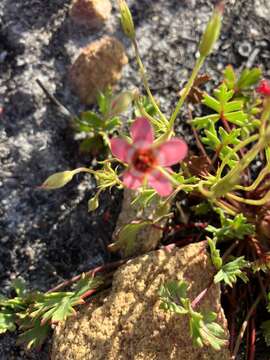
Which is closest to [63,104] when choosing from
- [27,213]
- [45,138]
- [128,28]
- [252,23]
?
[45,138]

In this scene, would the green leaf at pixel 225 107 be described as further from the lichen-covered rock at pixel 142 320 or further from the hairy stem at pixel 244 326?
the hairy stem at pixel 244 326

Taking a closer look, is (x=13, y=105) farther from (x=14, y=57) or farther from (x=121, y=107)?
(x=121, y=107)

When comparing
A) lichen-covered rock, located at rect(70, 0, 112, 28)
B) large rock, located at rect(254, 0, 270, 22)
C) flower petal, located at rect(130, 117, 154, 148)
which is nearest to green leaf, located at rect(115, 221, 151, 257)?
flower petal, located at rect(130, 117, 154, 148)

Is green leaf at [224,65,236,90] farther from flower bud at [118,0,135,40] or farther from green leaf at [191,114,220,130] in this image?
flower bud at [118,0,135,40]

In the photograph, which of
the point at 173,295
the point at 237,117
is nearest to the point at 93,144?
the point at 237,117

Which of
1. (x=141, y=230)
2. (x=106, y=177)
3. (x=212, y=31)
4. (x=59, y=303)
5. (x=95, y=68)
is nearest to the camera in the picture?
(x=212, y=31)

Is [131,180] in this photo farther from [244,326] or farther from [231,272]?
[244,326]
